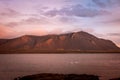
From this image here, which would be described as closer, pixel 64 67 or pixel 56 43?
pixel 56 43

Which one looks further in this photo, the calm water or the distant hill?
the calm water

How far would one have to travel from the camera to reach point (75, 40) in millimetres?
9500

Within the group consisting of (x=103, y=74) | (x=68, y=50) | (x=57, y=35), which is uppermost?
(x=57, y=35)

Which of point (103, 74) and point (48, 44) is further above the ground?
point (48, 44)

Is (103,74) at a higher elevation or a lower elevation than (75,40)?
lower

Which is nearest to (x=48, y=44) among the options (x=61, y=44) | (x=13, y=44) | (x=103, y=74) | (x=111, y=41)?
(x=61, y=44)

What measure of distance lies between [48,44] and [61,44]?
0.49 metres

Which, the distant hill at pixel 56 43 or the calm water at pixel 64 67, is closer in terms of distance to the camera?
the distant hill at pixel 56 43

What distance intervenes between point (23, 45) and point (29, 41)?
320mm

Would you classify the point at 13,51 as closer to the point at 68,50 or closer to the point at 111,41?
the point at 68,50

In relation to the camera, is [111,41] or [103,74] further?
[103,74]

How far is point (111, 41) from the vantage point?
9.53 meters

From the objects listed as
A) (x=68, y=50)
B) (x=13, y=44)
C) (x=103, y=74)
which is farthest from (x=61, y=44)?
(x=103, y=74)

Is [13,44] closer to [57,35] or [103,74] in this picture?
[57,35]
